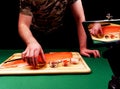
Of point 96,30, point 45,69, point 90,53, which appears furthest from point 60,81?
point 90,53

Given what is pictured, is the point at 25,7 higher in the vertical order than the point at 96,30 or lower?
higher

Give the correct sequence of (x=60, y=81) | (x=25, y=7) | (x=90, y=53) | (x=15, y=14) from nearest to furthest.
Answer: (x=60, y=81) < (x=90, y=53) < (x=25, y=7) < (x=15, y=14)

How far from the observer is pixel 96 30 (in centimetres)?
102

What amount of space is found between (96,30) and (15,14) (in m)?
1.32

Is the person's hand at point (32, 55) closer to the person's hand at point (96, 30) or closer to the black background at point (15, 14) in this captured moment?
the person's hand at point (96, 30)

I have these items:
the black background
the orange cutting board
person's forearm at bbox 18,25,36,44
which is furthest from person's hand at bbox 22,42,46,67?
the black background

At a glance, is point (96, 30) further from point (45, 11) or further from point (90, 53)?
point (45, 11)

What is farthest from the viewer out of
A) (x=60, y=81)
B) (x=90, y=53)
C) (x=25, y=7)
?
(x=25, y=7)

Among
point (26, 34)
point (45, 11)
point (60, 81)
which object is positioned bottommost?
point (60, 81)

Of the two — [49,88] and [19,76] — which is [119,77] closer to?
[49,88]

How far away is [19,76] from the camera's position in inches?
41.1

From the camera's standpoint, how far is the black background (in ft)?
7.12

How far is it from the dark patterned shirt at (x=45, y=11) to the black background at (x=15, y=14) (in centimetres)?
Result: 60

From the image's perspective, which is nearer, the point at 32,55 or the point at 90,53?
the point at 32,55
